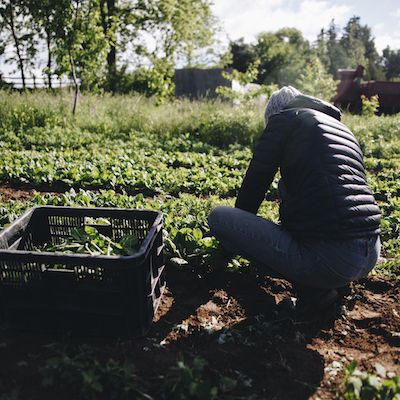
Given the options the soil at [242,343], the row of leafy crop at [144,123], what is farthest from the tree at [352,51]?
the soil at [242,343]

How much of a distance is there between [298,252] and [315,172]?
466 mm

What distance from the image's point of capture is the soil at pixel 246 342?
2072mm

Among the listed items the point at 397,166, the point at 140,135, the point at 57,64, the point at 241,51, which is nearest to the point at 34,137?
the point at 140,135

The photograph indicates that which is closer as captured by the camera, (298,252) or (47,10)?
(298,252)

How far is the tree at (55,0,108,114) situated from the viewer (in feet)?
32.6

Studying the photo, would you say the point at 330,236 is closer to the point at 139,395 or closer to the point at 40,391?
the point at 139,395

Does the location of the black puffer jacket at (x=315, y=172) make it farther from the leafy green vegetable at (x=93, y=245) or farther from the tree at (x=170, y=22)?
the tree at (x=170, y=22)

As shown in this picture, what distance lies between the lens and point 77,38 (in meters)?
10.2

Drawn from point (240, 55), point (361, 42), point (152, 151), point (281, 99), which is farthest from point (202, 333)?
point (361, 42)

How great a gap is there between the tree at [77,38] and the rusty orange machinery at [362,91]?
11.3 meters

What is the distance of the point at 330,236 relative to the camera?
7.59 ft

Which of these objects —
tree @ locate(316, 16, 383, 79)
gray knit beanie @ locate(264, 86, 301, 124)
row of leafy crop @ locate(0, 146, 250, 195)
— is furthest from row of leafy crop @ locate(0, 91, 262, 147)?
tree @ locate(316, 16, 383, 79)

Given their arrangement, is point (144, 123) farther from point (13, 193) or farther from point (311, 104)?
point (311, 104)

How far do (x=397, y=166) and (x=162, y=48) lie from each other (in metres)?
17.1
